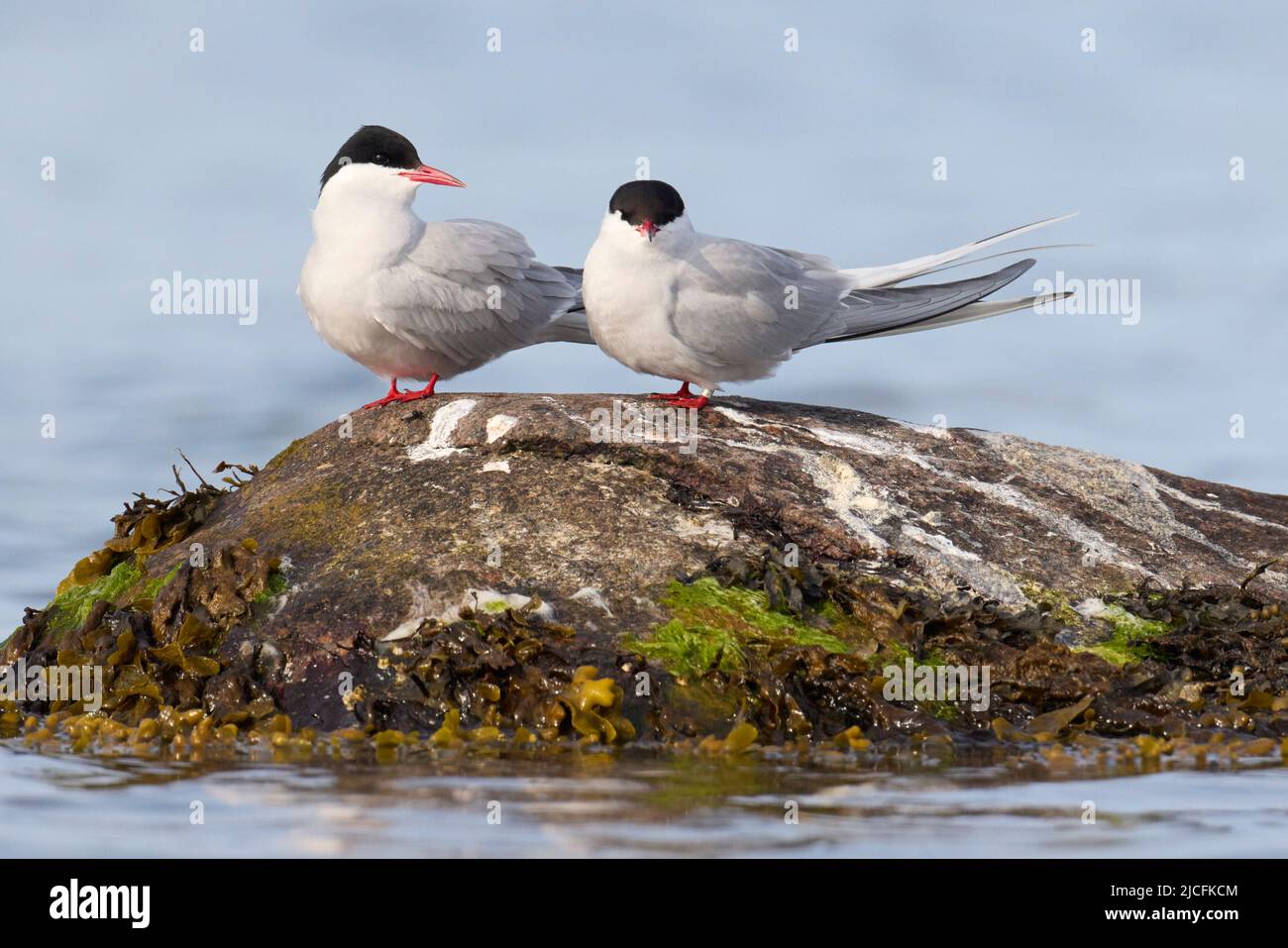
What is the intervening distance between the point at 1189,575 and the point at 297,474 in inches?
188

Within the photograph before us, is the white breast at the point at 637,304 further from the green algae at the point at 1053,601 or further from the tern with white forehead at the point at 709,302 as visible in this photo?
the green algae at the point at 1053,601

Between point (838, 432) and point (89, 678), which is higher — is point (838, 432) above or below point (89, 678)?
above

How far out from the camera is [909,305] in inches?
365

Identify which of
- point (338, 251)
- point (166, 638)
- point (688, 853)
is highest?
point (338, 251)

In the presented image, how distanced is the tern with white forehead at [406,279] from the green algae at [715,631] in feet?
7.99

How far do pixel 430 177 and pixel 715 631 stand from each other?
378cm

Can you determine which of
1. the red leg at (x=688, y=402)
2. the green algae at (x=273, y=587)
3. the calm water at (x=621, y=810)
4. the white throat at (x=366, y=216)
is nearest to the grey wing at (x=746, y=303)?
the red leg at (x=688, y=402)

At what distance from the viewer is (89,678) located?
23.1ft

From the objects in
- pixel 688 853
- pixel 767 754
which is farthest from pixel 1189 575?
pixel 688 853

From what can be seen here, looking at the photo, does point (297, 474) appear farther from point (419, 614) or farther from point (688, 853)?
point (688, 853)

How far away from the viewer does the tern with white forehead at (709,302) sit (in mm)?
8336

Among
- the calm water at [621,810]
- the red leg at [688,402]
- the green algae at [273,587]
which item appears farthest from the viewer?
the red leg at [688,402]

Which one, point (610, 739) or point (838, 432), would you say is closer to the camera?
point (610, 739)

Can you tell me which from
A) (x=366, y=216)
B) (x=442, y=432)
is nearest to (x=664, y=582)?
(x=442, y=432)
